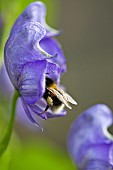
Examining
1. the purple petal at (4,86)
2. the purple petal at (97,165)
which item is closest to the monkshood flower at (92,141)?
the purple petal at (97,165)

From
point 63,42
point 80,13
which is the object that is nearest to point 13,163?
point 63,42

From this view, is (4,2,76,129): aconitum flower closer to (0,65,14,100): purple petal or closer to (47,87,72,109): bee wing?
(47,87,72,109): bee wing

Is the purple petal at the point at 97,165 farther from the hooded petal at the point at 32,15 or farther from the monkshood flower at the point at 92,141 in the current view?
the hooded petal at the point at 32,15

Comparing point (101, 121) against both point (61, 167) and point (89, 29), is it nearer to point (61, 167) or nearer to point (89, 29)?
point (61, 167)

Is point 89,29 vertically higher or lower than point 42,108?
higher

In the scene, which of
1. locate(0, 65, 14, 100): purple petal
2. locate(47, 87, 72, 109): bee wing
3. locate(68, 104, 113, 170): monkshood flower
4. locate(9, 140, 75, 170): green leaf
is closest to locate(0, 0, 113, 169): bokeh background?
locate(9, 140, 75, 170): green leaf

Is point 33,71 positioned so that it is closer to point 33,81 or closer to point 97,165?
point 33,81

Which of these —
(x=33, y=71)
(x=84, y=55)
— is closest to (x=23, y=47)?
→ (x=33, y=71)
